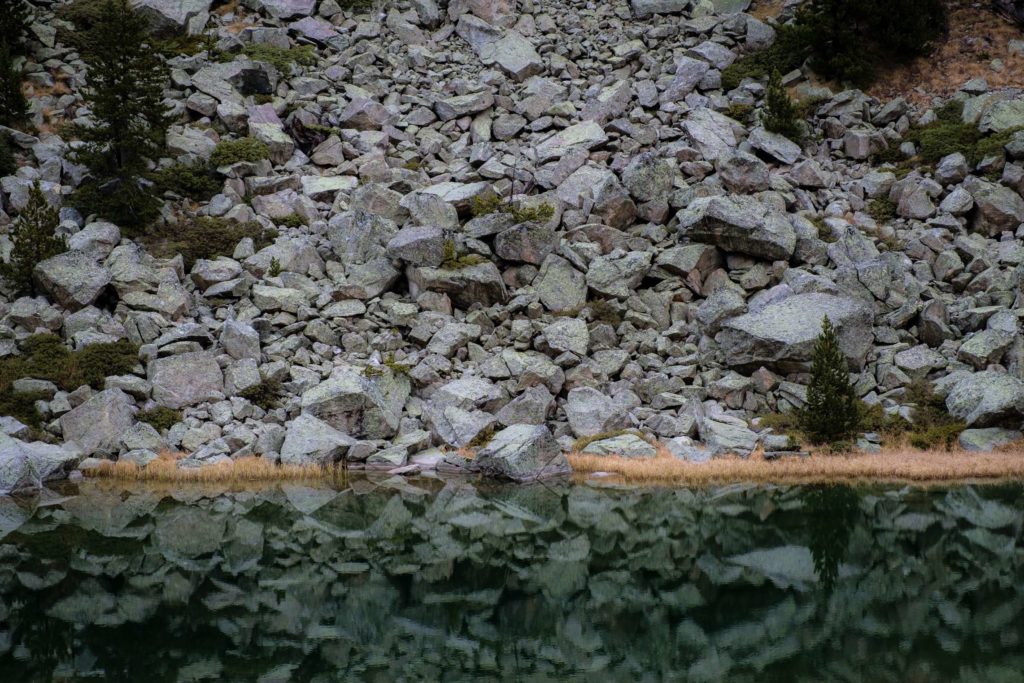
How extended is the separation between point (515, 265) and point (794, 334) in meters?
13.6

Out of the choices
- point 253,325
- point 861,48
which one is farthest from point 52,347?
point 861,48

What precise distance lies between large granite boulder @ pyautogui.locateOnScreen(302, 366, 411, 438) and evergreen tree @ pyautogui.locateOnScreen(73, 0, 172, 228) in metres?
15.4

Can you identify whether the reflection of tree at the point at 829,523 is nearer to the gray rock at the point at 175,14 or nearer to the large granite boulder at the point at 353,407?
the large granite boulder at the point at 353,407

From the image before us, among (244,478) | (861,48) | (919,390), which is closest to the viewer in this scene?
(244,478)

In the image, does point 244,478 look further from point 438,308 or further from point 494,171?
point 494,171

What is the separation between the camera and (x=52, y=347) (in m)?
31.9

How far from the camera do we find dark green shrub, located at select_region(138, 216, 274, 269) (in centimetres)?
3775

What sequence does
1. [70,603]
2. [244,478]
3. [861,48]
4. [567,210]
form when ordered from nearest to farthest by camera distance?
[70,603] < [244,478] < [567,210] < [861,48]

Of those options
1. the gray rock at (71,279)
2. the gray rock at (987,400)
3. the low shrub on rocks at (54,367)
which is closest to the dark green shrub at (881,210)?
the gray rock at (987,400)

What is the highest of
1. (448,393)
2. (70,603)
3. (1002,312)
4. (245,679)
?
(245,679)

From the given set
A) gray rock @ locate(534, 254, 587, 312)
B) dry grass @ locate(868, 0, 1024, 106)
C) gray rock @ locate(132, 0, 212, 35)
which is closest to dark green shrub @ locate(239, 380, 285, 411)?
gray rock @ locate(534, 254, 587, 312)

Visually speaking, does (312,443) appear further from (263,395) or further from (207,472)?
(263,395)

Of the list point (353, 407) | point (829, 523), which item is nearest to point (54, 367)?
point (353, 407)

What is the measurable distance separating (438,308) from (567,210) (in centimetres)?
922
